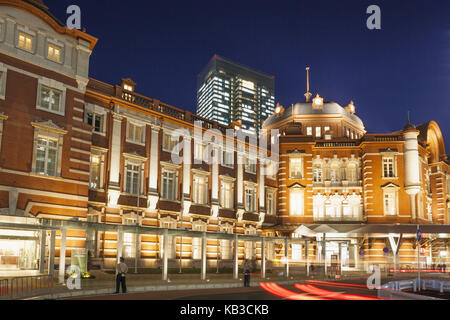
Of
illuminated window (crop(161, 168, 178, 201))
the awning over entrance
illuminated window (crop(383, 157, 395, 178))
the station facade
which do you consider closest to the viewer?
the station facade

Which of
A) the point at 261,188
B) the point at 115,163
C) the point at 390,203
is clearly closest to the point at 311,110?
the point at 390,203

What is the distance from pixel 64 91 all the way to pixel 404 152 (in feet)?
122

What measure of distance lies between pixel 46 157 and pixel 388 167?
122 ft

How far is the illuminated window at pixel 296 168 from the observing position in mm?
53156

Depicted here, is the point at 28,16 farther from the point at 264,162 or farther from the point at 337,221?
the point at 337,221

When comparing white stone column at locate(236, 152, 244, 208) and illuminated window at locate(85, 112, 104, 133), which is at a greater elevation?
illuminated window at locate(85, 112, 104, 133)

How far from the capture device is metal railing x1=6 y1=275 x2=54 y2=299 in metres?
18.7

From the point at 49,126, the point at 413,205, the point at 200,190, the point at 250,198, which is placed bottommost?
the point at 413,205

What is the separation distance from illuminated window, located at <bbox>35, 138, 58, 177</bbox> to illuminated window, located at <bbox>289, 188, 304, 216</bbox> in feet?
95.9

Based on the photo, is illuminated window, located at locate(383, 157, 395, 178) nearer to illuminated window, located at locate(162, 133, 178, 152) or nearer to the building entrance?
illuminated window, located at locate(162, 133, 178, 152)

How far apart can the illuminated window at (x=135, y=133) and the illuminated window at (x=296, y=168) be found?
67.9ft

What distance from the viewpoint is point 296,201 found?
2085 inches

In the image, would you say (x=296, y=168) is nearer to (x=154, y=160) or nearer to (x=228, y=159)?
(x=228, y=159)

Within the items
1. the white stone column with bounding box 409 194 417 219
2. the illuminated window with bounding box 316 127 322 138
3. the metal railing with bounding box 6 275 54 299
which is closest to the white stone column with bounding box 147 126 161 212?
the metal railing with bounding box 6 275 54 299
